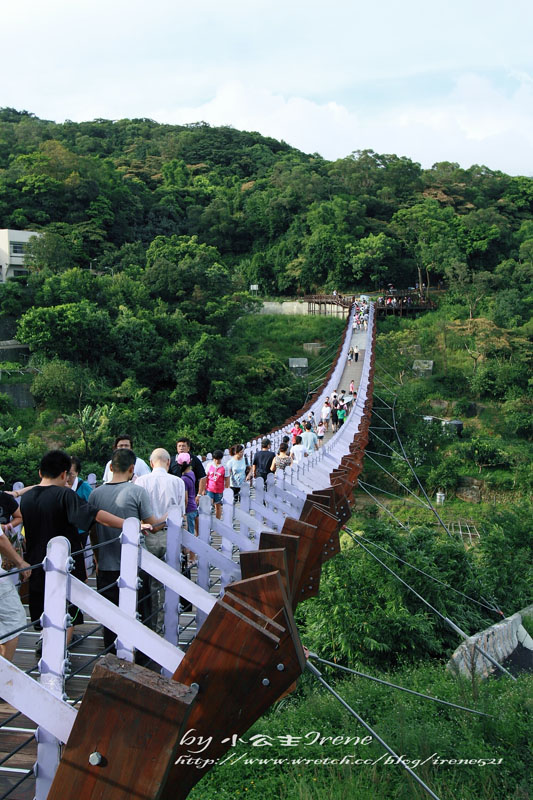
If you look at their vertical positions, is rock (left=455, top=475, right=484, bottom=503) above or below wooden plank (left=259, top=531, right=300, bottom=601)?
below

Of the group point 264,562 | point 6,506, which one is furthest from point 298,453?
point 264,562

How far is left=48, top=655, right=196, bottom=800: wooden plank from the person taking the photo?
1.18 meters

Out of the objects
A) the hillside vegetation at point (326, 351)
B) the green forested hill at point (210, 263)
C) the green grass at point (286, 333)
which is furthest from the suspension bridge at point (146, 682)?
the green grass at point (286, 333)

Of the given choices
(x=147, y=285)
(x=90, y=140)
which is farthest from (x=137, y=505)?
(x=90, y=140)

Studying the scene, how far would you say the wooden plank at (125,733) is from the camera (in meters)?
1.18

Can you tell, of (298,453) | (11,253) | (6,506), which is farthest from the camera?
(11,253)

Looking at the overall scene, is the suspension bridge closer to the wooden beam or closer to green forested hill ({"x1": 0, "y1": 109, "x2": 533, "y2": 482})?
the wooden beam

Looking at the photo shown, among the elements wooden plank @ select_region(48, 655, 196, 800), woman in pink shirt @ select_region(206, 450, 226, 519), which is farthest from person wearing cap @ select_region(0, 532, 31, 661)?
woman in pink shirt @ select_region(206, 450, 226, 519)

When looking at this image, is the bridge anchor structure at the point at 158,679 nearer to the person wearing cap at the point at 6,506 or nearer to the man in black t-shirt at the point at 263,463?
the person wearing cap at the point at 6,506

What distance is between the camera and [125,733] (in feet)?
3.96

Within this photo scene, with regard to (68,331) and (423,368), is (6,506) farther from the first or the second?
(423,368)

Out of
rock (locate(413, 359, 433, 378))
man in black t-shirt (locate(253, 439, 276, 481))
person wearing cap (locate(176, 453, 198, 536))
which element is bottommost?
rock (locate(413, 359, 433, 378))

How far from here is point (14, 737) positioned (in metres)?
2.03

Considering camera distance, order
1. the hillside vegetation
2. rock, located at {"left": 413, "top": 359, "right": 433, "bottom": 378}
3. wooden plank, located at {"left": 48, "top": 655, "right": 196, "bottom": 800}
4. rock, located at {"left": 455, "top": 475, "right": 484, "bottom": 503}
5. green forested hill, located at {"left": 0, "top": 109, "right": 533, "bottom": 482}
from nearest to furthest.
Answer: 1. wooden plank, located at {"left": 48, "top": 655, "right": 196, "bottom": 800}
2. the hillside vegetation
3. rock, located at {"left": 455, "top": 475, "right": 484, "bottom": 503}
4. green forested hill, located at {"left": 0, "top": 109, "right": 533, "bottom": 482}
5. rock, located at {"left": 413, "top": 359, "right": 433, "bottom": 378}
